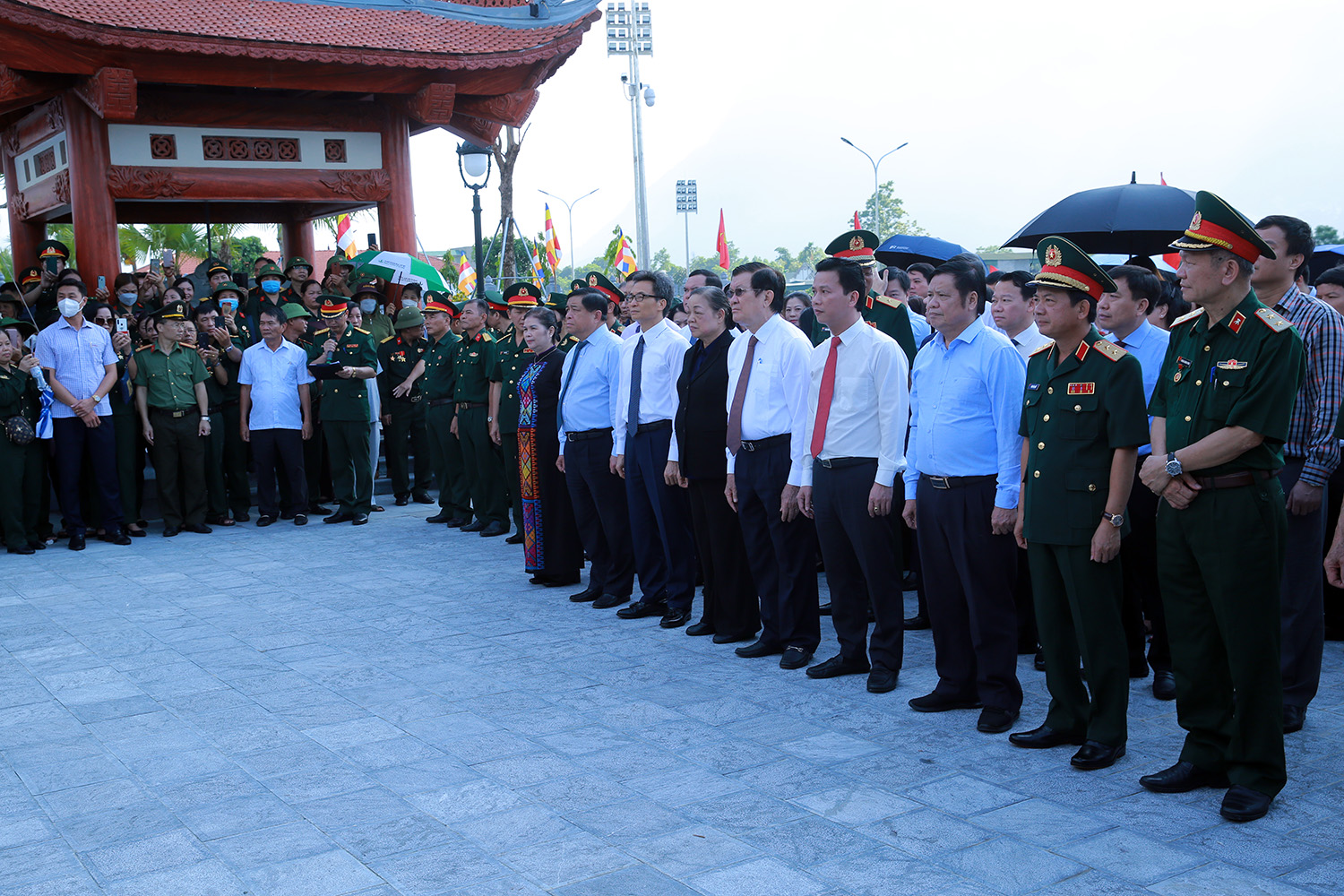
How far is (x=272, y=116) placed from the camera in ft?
40.8

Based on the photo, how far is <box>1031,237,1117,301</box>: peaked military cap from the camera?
3.96 meters

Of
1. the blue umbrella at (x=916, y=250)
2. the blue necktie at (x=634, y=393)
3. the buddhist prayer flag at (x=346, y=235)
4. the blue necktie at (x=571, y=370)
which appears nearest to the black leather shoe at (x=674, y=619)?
the blue necktie at (x=634, y=393)

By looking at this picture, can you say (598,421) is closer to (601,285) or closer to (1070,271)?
(601,285)

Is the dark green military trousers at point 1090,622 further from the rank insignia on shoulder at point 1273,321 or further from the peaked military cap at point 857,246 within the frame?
the peaked military cap at point 857,246

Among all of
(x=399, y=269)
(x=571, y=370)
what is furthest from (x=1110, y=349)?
(x=399, y=269)

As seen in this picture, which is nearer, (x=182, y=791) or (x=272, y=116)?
(x=182, y=791)

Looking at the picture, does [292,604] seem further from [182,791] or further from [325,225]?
[325,225]

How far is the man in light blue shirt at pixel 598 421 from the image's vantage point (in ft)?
22.5

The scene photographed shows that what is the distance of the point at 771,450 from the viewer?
17.9ft

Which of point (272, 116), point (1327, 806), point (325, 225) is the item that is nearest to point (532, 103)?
point (272, 116)

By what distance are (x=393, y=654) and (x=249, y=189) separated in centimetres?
825

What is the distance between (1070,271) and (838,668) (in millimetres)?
2113

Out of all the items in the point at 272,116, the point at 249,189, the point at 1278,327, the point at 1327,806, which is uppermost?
the point at 272,116

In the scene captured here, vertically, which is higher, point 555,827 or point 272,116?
point 272,116
